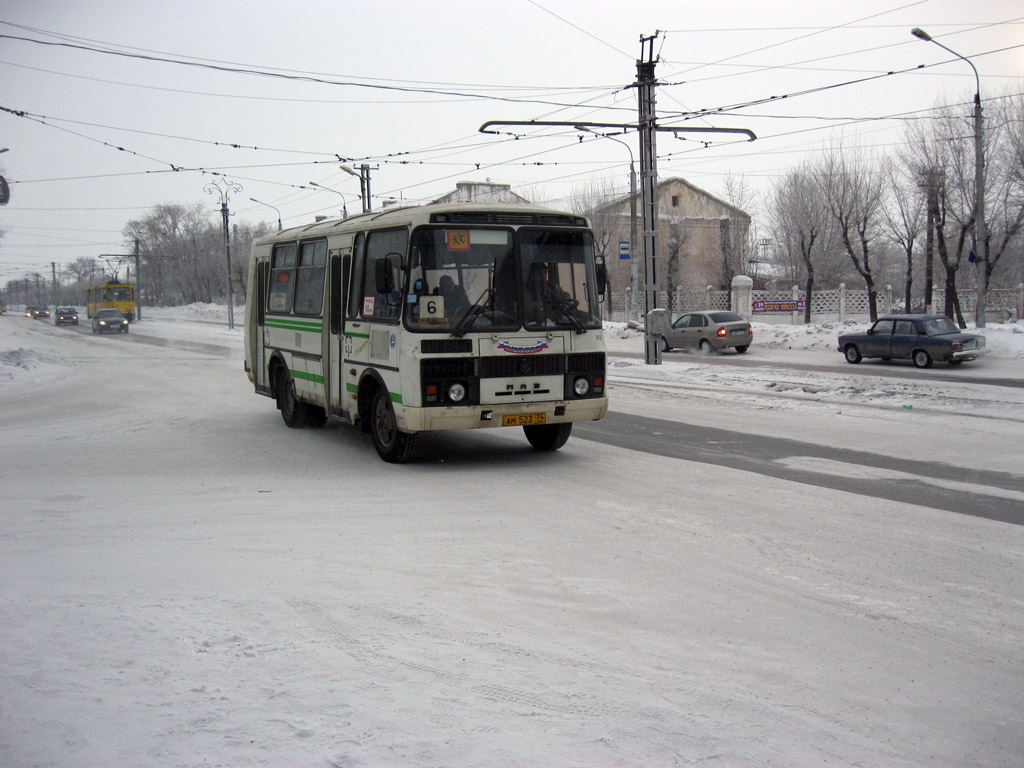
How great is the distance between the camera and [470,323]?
9531mm

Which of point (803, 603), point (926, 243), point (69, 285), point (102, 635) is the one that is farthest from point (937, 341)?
point (69, 285)

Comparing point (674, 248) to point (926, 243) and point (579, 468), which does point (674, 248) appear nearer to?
point (926, 243)

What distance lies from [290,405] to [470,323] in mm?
5048

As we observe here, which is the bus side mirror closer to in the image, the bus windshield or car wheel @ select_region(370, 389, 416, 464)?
the bus windshield

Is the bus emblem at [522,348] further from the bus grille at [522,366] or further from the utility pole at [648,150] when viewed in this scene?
the utility pole at [648,150]

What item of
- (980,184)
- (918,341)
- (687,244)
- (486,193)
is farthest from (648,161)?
(486,193)

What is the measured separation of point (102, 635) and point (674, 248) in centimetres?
5622

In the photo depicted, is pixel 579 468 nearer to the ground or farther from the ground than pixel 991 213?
nearer to the ground

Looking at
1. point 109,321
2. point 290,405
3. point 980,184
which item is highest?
point 980,184

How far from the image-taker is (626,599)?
5438mm

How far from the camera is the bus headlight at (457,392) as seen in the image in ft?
31.0

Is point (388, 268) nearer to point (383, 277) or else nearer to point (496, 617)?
point (383, 277)

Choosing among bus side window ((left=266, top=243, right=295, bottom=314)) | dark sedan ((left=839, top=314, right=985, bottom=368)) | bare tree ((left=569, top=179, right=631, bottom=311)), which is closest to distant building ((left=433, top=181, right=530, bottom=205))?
bare tree ((left=569, top=179, right=631, bottom=311))

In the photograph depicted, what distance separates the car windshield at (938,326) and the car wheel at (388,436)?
20156mm
